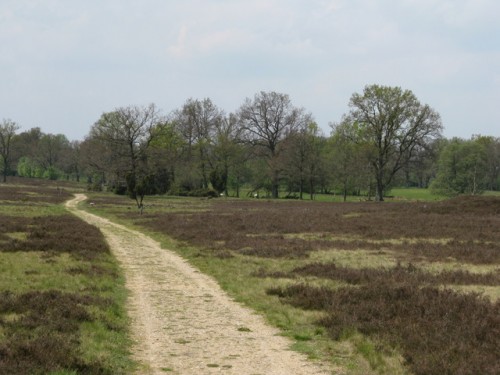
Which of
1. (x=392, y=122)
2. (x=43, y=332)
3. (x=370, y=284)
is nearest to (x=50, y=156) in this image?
(x=392, y=122)

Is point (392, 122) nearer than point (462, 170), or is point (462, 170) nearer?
point (392, 122)

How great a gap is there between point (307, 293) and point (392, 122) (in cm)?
6473

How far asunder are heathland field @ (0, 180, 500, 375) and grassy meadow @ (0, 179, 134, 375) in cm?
3

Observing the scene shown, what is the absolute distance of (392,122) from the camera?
74.9m

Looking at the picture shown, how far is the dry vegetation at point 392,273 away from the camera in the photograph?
9508mm

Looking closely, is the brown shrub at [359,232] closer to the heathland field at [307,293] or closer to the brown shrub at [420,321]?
the heathland field at [307,293]

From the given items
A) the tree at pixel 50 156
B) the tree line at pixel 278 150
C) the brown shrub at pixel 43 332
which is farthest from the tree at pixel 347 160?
the tree at pixel 50 156

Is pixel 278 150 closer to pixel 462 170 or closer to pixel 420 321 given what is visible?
pixel 462 170

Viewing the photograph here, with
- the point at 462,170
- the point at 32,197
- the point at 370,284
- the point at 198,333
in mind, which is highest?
the point at 462,170

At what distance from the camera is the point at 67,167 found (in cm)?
13925

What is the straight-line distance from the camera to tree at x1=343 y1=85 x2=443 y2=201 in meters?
74.1

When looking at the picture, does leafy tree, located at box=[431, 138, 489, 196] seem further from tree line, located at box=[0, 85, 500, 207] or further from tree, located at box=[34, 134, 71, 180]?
tree, located at box=[34, 134, 71, 180]

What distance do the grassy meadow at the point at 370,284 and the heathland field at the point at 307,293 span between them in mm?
42

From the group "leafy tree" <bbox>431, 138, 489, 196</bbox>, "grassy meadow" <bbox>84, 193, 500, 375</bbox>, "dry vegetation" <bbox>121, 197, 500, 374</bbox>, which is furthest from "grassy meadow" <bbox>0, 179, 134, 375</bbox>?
"leafy tree" <bbox>431, 138, 489, 196</bbox>
